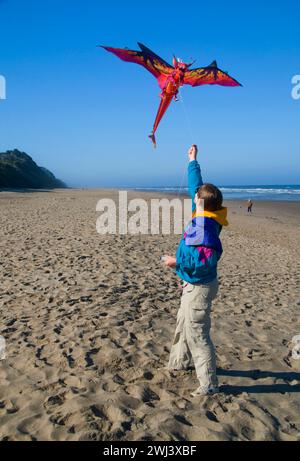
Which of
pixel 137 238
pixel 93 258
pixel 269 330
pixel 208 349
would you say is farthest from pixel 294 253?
pixel 208 349

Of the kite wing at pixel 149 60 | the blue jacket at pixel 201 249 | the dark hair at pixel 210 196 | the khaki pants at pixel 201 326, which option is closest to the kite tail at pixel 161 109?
the kite wing at pixel 149 60

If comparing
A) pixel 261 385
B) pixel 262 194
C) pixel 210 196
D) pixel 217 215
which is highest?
pixel 262 194

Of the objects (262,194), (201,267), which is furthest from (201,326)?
(262,194)

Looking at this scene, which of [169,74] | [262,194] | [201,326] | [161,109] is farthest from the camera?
[262,194]

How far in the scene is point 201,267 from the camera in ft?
11.2

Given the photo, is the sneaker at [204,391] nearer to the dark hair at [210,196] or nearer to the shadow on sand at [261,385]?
the shadow on sand at [261,385]

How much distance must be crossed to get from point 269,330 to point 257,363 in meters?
1.38

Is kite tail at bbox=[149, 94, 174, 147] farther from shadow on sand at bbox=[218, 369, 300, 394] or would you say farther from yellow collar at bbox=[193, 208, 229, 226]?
shadow on sand at bbox=[218, 369, 300, 394]

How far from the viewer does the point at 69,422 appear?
3.22m

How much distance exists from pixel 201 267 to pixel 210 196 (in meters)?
0.67

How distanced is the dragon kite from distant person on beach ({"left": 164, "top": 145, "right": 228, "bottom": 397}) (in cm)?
181

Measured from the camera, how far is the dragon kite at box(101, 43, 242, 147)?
5227mm

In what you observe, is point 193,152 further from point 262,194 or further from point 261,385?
point 262,194
